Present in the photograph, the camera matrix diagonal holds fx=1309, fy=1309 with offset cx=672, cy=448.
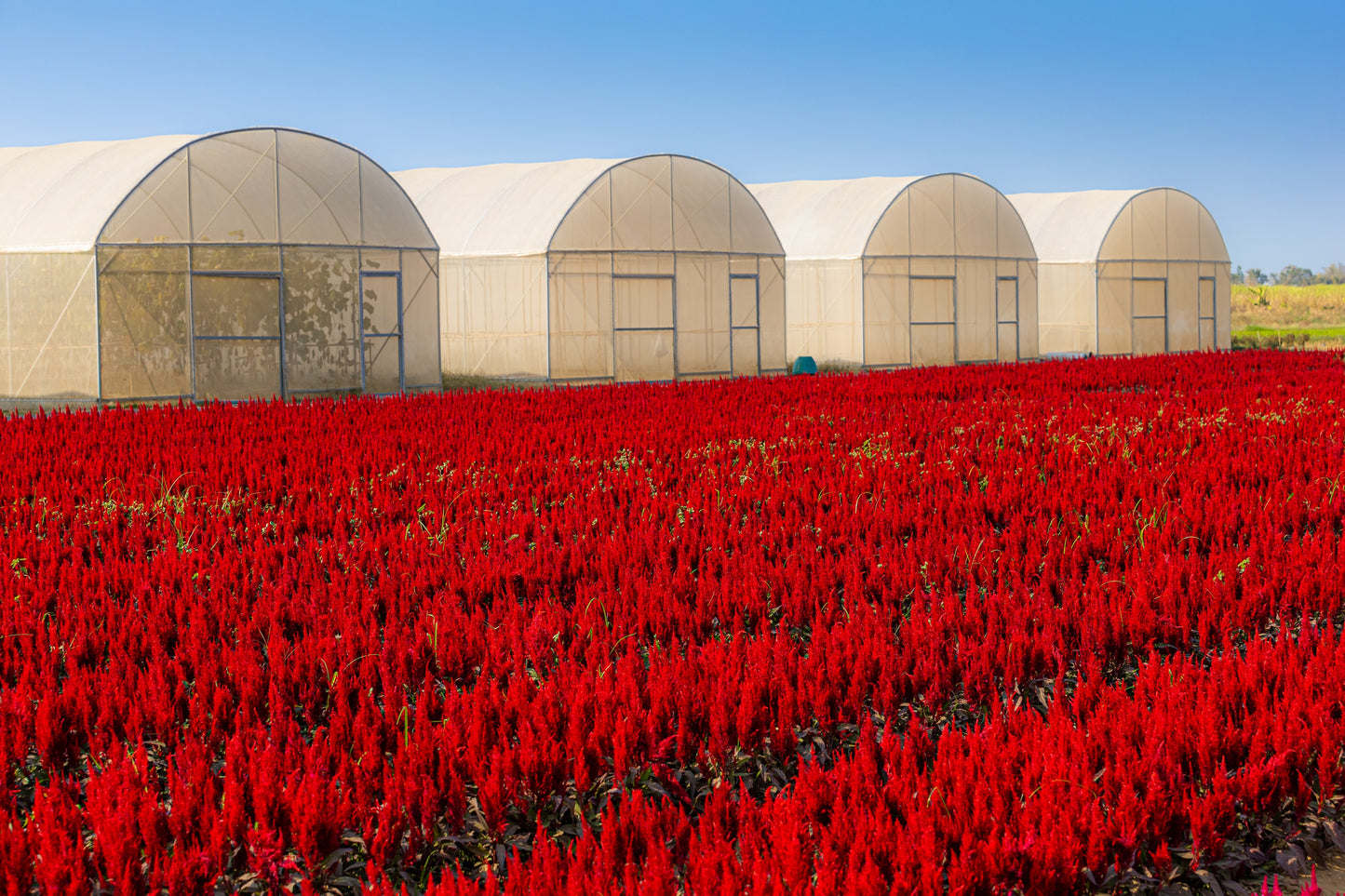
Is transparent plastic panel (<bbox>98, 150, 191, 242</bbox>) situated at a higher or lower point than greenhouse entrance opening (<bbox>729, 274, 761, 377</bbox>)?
higher

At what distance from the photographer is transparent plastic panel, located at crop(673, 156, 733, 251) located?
88.6 ft

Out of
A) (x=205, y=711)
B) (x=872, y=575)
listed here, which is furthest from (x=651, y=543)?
(x=205, y=711)

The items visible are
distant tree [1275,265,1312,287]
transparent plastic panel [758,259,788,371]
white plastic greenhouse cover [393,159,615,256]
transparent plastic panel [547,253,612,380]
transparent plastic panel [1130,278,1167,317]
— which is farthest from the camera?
distant tree [1275,265,1312,287]

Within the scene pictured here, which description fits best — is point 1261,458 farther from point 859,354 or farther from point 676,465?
point 859,354

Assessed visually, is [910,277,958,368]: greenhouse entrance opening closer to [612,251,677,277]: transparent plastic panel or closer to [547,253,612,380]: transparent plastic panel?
[612,251,677,277]: transparent plastic panel

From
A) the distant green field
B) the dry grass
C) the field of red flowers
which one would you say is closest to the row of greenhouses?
the field of red flowers

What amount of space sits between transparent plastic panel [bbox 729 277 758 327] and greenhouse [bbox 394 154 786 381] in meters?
0.03

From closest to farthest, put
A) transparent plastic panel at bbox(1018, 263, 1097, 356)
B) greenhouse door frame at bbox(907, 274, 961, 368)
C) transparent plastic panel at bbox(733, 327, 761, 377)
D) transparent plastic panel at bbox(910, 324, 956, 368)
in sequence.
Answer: transparent plastic panel at bbox(733, 327, 761, 377) < greenhouse door frame at bbox(907, 274, 961, 368) < transparent plastic panel at bbox(910, 324, 956, 368) < transparent plastic panel at bbox(1018, 263, 1097, 356)

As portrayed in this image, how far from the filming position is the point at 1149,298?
3616 centimetres

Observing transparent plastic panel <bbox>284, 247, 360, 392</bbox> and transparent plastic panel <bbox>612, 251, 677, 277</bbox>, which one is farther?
transparent plastic panel <bbox>612, 251, 677, 277</bbox>

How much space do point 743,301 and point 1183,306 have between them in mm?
15476

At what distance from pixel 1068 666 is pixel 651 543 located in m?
2.82

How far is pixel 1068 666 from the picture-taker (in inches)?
220

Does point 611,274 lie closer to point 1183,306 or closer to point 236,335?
point 236,335
